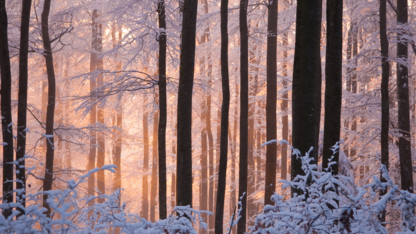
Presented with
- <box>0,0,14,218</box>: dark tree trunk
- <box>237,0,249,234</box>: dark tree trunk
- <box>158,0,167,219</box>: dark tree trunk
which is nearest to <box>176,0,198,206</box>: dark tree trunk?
<box>158,0,167,219</box>: dark tree trunk

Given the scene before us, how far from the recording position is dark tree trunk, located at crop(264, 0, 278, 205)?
10406mm

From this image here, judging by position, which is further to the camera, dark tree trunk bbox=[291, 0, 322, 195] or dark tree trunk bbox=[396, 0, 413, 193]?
dark tree trunk bbox=[396, 0, 413, 193]

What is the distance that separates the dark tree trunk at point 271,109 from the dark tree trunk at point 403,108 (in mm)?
4368

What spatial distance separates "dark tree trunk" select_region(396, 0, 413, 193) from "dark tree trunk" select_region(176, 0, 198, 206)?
26.2 ft

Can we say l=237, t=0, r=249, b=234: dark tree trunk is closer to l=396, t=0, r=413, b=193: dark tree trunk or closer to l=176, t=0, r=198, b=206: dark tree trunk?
l=176, t=0, r=198, b=206: dark tree trunk

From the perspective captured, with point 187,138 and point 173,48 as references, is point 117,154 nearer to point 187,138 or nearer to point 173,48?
point 173,48

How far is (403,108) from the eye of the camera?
11367 mm

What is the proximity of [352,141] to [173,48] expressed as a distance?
1075 centimetres

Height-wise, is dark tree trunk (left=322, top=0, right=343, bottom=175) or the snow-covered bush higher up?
dark tree trunk (left=322, top=0, right=343, bottom=175)

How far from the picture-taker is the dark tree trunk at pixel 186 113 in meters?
6.89

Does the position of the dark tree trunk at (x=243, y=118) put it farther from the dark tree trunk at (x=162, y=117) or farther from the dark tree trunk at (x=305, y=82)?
the dark tree trunk at (x=305, y=82)

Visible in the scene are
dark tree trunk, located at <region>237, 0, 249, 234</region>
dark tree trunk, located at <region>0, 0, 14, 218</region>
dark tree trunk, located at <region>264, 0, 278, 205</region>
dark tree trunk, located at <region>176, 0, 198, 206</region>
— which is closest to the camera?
dark tree trunk, located at <region>0, 0, 14, 218</region>

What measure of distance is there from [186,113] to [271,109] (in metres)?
5.01

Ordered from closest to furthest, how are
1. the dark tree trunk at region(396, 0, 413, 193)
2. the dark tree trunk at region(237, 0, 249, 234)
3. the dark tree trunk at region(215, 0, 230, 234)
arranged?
the dark tree trunk at region(215, 0, 230, 234) < the dark tree trunk at region(237, 0, 249, 234) < the dark tree trunk at region(396, 0, 413, 193)
